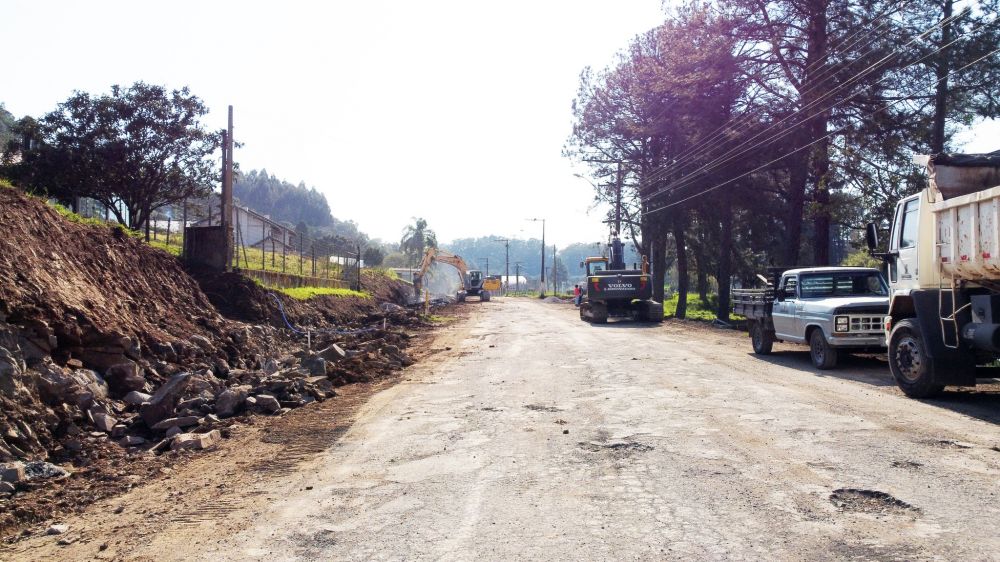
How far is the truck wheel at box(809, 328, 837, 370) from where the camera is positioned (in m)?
13.8

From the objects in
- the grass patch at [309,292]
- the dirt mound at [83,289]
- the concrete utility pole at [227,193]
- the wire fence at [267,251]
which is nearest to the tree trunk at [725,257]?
the grass patch at [309,292]

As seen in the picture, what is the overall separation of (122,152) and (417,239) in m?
77.5

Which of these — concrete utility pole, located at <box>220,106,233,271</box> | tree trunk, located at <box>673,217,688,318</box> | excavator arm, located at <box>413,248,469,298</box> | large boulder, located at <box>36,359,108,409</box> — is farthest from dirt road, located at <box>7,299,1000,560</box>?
excavator arm, located at <box>413,248,469,298</box>

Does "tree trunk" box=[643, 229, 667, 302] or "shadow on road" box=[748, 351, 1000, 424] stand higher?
"tree trunk" box=[643, 229, 667, 302]

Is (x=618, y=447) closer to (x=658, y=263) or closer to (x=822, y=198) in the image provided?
(x=822, y=198)

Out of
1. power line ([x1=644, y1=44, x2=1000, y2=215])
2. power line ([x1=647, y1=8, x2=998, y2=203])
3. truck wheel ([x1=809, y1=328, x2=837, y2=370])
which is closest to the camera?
truck wheel ([x1=809, y1=328, x2=837, y2=370])

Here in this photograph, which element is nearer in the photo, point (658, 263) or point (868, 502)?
point (868, 502)

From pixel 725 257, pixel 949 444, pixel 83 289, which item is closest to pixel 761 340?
pixel 949 444

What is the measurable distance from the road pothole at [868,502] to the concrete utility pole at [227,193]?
60.3ft

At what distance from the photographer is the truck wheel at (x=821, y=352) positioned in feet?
45.2

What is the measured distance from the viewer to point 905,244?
36.6 feet

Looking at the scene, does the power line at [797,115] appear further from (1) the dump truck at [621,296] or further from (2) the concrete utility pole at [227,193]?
(2) the concrete utility pole at [227,193]

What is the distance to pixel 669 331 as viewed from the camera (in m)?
24.6

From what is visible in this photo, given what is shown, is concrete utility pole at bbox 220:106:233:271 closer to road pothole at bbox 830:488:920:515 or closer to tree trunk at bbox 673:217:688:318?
road pothole at bbox 830:488:920:515
